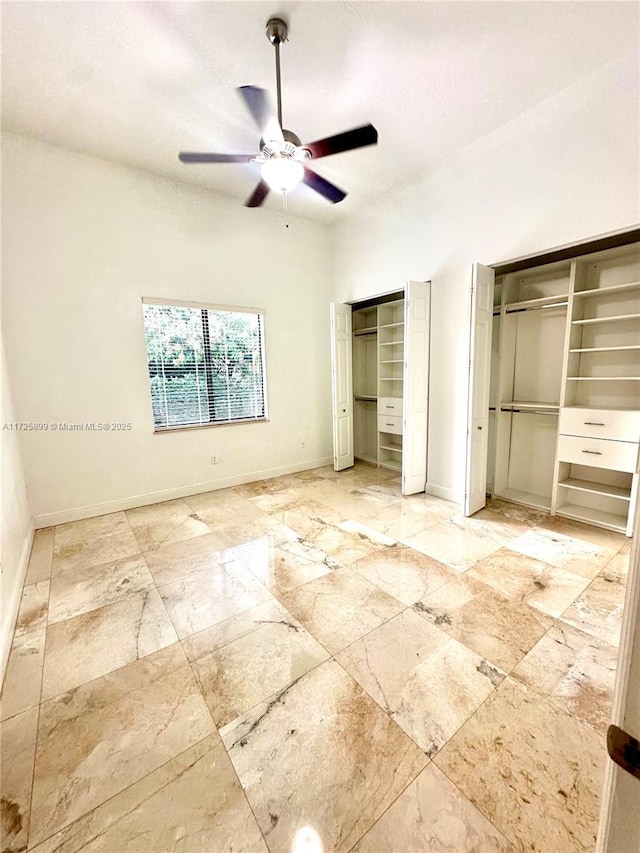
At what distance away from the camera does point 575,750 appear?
133 cm

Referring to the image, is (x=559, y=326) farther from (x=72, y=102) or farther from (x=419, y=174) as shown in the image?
(x=72, y=102)

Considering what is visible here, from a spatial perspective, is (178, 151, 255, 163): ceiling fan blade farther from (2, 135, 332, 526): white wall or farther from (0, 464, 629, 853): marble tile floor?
(0, 464, 629, 853): marble tile floor

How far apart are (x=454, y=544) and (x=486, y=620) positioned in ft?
2.96

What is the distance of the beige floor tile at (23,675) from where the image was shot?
5.16 feet

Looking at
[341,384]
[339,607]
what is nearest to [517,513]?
[339,607]

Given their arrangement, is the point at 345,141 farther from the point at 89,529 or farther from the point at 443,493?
the point at 89,529

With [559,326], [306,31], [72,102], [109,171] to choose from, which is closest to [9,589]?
[72,102]

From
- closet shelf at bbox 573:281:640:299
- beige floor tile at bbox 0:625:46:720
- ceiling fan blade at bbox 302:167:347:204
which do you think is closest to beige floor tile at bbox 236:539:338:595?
beige floor tile at bbox 0:625:46:720

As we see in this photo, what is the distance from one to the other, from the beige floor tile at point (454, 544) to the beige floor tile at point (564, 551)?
23 cm

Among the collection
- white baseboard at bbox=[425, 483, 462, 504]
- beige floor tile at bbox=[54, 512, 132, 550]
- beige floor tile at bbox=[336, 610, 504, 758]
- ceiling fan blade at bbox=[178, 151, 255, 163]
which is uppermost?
ceiling fan blade at bbox=[178, 151, 255, 163]

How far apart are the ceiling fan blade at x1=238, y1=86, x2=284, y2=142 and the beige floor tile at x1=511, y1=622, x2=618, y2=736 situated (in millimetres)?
3217

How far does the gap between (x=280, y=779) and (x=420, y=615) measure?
1120mm

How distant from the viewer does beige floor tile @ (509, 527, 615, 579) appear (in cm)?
253

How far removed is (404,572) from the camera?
2498 mm
